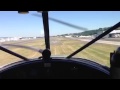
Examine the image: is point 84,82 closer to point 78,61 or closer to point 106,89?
point 106,89

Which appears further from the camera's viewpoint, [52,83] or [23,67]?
[23,67]

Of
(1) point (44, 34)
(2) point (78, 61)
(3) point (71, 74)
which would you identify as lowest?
(3) point (71, 74)

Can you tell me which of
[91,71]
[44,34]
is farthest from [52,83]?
[44,34]

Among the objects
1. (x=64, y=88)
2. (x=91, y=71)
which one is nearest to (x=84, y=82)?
(x=64, y=88)
